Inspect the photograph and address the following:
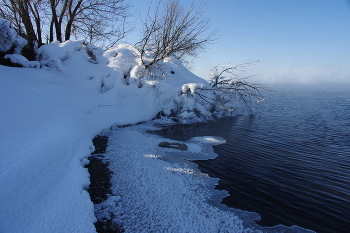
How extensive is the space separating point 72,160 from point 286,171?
5.93 metres

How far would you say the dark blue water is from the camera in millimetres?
4012

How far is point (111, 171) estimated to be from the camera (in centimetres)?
512

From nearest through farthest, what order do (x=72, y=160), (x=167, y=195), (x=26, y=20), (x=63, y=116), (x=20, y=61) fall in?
(x=167, y=195) → (x=72, y=160) → (x=63, y=116) → (x=20, y=61) → (x=26, y=20)

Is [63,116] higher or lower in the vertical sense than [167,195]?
higher

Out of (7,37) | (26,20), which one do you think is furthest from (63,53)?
(26,20)

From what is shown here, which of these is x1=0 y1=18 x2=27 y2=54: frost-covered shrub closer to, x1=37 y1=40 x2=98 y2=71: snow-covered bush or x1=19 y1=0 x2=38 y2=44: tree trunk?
x1=37 y1=40 x2=98 y2=71: snow-covered bush

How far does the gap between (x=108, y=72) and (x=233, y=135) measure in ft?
25.8

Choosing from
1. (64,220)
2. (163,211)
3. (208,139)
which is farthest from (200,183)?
(208,139)

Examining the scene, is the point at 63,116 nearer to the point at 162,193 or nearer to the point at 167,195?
the point at 162,193

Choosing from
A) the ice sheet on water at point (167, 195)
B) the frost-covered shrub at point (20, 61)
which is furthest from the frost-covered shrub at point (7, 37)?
the ice sheet on water at point (167, 195)

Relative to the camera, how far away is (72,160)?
479 centimetres

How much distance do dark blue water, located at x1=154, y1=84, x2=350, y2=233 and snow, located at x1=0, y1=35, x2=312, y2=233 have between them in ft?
2.35

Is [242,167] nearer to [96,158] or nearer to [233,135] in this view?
[233,135]

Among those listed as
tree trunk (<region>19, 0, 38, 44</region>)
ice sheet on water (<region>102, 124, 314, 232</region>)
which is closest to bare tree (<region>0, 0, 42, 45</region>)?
tree trunk (<region>19, 0, 38, 44</region>)
